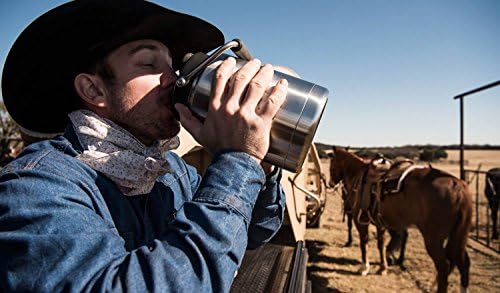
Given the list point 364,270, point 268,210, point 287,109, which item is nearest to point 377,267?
point 364,270

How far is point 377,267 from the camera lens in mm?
6543

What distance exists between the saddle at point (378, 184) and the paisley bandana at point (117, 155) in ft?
16.3

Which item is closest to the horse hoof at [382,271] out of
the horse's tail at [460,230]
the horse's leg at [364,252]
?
the horse's leg at [364,252]

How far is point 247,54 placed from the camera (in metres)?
1.17

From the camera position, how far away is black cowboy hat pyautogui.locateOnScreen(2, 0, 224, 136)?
1113mm

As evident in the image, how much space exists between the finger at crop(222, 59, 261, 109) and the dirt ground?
17.3ft

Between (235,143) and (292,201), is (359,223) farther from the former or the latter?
(235,143)

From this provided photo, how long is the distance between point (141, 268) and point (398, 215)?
17.9 feet

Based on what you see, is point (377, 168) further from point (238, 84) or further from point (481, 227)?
point (238, 84)

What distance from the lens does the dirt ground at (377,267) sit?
5.50 m

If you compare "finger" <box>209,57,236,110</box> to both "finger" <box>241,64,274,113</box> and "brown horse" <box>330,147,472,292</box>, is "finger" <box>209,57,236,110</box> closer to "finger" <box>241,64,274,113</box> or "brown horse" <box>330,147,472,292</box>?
"finger" <box>241,64,274,113</box>

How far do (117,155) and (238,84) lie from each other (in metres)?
0.46

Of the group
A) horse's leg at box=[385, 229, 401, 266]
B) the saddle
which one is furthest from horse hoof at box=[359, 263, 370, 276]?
the saddle

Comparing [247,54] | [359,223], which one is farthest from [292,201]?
[247,54]
